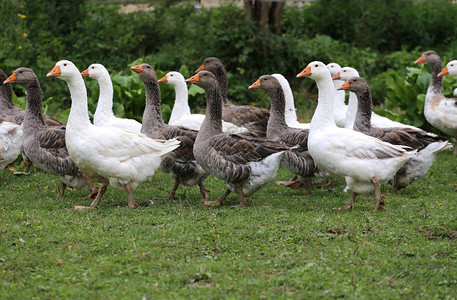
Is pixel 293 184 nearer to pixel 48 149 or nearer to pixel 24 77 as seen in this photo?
pixel 48 149

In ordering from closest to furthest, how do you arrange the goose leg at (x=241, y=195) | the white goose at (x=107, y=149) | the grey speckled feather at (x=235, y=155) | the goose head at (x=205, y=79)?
1. the white goose at (x=107, y=149)
2. the grey speckled feather at (x=235, y=155)
3. the goose leg at (x=241, y=195)
4. the goose head at (x=205, y=79)

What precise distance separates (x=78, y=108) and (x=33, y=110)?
1773 millimetres

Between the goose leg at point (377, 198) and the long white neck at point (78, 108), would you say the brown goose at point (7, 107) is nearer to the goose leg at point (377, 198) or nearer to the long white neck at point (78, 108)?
the long white neck at point (78, 108)

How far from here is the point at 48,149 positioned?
9.72 metres

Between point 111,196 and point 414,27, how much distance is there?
15.8m

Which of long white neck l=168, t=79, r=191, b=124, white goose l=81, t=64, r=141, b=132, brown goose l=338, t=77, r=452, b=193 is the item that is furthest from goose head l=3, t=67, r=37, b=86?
brown goose l=338, t=77, r=452, b=193

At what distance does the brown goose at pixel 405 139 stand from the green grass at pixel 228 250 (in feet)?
1.94

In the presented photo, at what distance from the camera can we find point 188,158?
9922 mm

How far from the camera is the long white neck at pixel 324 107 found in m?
9.08

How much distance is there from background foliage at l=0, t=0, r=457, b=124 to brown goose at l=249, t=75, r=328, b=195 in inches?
223

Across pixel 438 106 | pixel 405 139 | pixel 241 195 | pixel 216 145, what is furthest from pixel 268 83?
pixel 438 106

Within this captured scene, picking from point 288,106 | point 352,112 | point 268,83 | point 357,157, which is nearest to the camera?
point 357,157

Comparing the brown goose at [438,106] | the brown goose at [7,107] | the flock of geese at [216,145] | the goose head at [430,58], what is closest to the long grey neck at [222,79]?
the flock of geese at [216,145]

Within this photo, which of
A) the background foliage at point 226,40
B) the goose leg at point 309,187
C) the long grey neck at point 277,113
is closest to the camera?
the goose leg at point 309,187
